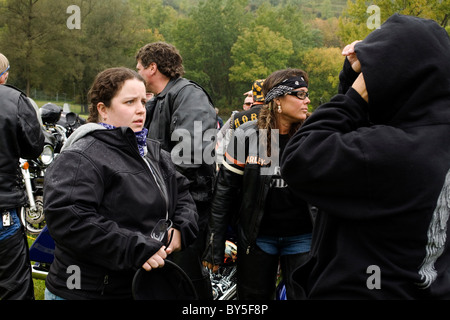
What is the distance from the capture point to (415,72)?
1427 millimetres

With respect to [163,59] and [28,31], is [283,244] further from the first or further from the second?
[28,31]

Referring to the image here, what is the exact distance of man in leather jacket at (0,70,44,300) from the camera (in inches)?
120

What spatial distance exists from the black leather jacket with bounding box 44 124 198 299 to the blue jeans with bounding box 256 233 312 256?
1087 mm

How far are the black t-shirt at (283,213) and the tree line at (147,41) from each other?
82.3ft

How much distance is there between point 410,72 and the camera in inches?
56.3

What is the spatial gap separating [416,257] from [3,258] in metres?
2.99

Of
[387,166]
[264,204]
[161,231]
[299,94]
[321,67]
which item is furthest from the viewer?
[321,67]

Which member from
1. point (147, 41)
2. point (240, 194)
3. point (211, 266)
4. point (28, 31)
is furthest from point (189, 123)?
point (147, 41)

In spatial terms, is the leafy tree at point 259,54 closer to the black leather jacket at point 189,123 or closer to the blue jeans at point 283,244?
the black leather jacket at point 189,123

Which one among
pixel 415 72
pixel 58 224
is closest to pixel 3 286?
pixel 58 224

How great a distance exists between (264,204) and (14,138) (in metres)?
2.06

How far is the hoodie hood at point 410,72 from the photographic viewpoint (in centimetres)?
143

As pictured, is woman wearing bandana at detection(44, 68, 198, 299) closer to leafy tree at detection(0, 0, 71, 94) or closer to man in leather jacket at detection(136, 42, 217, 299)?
man in leather jacket at detection(136, 42, 217, 299)

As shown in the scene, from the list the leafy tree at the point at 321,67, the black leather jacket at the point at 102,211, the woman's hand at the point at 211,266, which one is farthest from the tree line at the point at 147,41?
the black leather jacket at the point at 102,211
